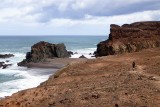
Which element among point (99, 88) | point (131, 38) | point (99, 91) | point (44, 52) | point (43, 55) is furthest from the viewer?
point (44, 52)

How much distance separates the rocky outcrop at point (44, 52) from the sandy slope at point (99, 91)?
52.0m

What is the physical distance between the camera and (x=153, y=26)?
2295 inches

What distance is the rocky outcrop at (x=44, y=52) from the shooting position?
73863 mm

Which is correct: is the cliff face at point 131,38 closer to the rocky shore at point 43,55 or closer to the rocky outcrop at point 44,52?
the rocky shore at point 43,55

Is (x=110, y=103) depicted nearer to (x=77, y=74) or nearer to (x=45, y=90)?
(x=45, y=90)

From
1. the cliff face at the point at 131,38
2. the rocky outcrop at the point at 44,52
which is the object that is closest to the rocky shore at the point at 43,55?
the rocky outcrop at the point at 44,52

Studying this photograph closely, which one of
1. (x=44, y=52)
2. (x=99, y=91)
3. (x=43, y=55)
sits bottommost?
(x=43, y=55)

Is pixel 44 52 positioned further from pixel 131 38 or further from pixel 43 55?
pixel 131 38

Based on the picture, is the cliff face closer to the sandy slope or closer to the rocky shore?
the rocky shore

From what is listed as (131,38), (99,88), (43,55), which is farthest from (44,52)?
(99,88)

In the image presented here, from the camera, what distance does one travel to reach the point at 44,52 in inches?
3091

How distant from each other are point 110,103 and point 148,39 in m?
37.4

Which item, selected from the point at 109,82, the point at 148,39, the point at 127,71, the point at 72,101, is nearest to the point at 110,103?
the point at 72,101

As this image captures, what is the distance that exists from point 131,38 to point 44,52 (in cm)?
2825
